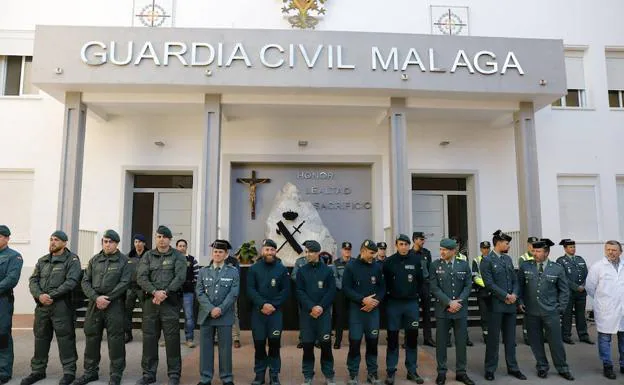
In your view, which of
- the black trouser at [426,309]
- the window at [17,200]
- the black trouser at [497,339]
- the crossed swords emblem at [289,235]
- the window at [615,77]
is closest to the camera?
the black trouser at [497,339]

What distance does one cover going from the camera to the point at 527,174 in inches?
398

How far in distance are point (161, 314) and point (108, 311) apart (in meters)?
0.65

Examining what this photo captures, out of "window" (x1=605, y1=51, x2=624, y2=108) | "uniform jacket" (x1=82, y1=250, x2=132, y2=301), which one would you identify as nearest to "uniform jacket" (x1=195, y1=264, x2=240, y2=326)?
"uniform jacket" (x1=82, y1=250, x2=132, y2=301)

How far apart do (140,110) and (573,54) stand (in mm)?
10483

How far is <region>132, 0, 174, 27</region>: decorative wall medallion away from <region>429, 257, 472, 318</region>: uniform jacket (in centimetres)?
881

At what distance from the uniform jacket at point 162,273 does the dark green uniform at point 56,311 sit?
2.87 ft

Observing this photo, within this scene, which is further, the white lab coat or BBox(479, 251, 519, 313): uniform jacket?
the white lab coat

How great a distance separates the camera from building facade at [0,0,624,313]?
33.5 ft

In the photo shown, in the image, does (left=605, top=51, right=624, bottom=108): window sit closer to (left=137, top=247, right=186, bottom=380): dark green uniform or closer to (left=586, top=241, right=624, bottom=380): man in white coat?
(left=586, top=241, right=624, bottom=380): man in white coat

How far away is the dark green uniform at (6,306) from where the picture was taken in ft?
20.2

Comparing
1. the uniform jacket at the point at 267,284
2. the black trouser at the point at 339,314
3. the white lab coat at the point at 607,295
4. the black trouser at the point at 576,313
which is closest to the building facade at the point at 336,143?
the black trouser at the point at 576,313

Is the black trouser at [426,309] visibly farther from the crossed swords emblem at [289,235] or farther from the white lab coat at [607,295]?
the crossed swords emblem at [289,235]

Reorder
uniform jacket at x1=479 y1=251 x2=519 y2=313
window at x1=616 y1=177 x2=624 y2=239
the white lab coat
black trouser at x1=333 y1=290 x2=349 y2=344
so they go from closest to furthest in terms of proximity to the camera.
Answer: uniform jacket at x1=479 y1=251 x2=519 y2=313 → the white lab coat → black trouser at x1=333 y1=290 x2=349 y2=344 → window at x1=616 y1=177 x2=624 y2=239

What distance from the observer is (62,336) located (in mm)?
6133
